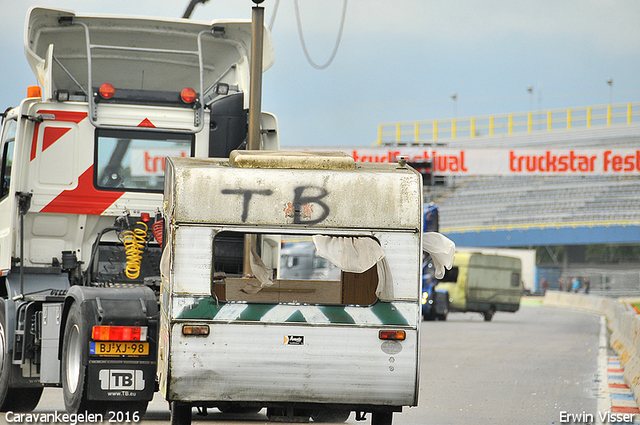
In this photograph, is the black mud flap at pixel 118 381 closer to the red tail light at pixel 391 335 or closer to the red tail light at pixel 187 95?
the red tail light at pixel 391 335

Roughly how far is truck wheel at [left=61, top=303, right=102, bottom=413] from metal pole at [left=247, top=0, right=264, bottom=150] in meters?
2.70

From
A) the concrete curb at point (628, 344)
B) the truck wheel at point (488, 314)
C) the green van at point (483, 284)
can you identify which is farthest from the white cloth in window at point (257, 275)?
the truck wheel at point (488, 314)

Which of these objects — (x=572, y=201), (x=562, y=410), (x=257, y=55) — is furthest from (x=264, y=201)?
(x=572, y=201)

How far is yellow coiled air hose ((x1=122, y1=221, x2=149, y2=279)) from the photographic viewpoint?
9406mm

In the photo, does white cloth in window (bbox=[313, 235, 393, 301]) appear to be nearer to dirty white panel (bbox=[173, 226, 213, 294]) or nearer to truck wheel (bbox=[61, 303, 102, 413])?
dirty white panel (bbox=[173, 226, 213, 294])

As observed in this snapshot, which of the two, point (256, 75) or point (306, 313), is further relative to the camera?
point (256, 75)

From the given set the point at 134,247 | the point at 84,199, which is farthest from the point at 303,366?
the point at 84,199

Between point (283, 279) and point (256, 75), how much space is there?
7.33 feet

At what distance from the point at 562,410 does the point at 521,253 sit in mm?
52448

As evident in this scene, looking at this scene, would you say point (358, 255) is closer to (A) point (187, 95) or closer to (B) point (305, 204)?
(B) point (305, 204)

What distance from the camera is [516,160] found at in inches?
1411

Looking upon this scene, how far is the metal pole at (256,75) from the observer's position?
391 inches

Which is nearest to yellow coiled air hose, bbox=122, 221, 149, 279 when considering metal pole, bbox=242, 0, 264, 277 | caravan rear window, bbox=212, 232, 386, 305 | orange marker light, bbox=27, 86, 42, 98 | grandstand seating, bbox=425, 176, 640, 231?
caravan rear window, bbox=212, 232, 386, 305

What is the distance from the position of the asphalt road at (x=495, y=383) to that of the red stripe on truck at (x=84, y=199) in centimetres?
200
